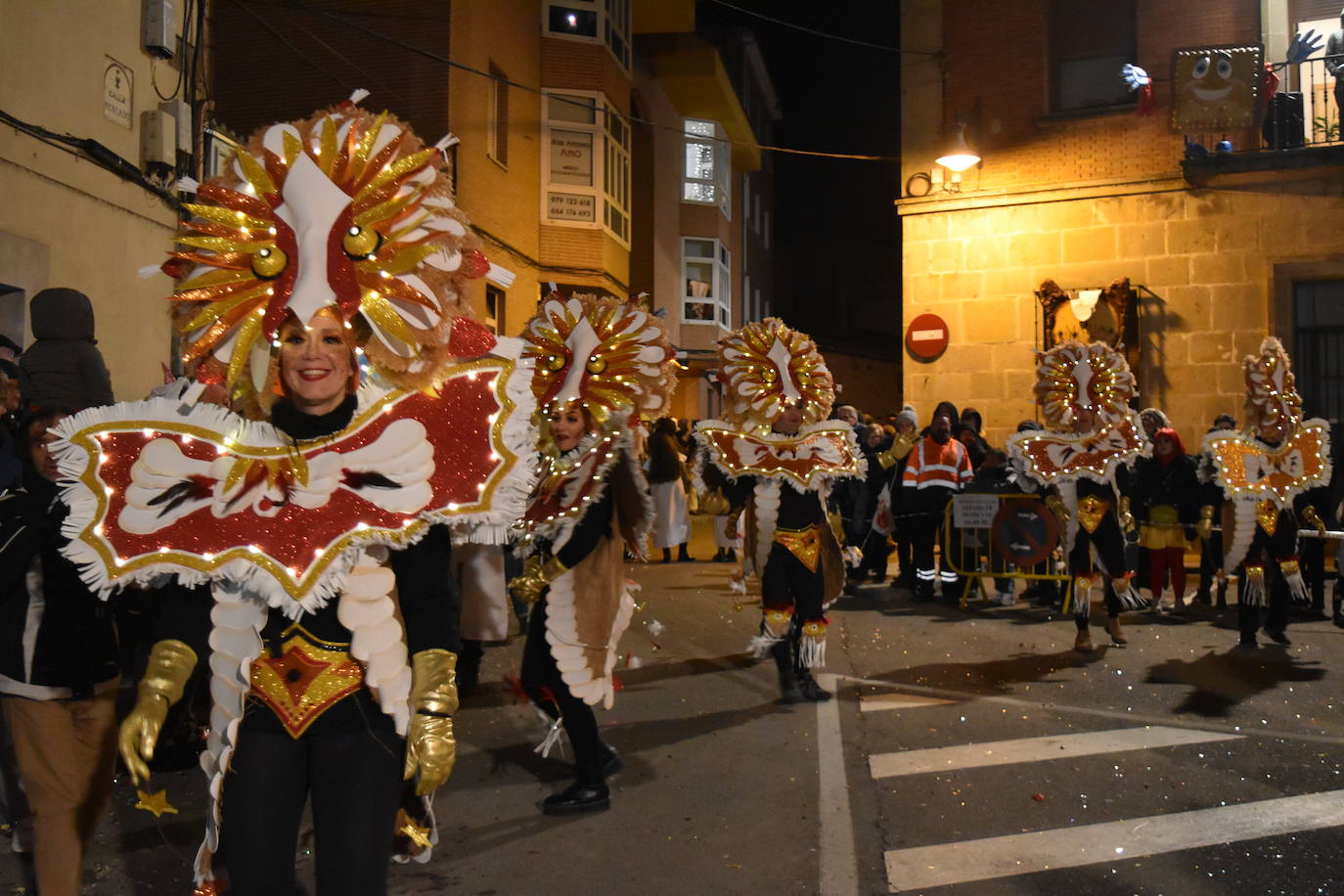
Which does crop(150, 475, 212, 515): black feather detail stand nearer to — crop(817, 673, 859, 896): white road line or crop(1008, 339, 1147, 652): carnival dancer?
crop(817, 673, 859, 896): white road line

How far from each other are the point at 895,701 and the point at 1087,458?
3.00m

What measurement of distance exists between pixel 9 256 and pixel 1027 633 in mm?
9852

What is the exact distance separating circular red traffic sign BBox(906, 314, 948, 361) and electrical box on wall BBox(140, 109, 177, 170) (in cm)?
1101

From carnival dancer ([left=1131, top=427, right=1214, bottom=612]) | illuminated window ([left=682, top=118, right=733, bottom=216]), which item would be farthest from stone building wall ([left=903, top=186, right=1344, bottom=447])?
illuminated window ([left=682, top=118, right=733, bottom=216])

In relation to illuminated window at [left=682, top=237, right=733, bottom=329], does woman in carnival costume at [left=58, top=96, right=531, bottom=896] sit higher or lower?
lower

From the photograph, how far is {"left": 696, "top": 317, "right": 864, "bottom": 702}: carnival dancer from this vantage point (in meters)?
7.69

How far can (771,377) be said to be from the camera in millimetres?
8148

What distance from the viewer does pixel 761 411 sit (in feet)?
26.5

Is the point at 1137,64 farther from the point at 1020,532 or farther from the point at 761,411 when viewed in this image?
the point at 761,411

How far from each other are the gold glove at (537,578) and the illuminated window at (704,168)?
29819mm

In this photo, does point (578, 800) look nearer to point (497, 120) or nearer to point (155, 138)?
point (155, 138)

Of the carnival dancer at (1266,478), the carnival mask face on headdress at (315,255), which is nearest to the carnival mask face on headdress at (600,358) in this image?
the carnival mask face on headdress at (315,255)

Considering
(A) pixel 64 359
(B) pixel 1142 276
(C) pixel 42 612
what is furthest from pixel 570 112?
(C) pixel 42 612

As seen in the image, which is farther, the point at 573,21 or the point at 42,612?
the point at 573,21
